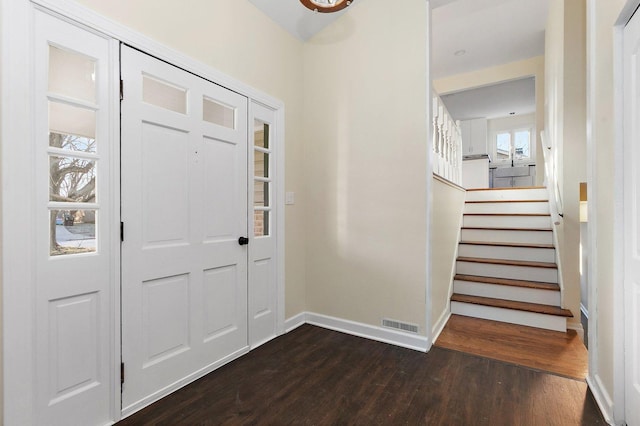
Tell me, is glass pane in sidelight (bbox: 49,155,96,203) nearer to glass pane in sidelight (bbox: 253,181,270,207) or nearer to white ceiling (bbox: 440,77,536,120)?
glass pane in sidelight (bbox: 253,181,270,207)

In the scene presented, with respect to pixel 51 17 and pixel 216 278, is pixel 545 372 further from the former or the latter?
pixel 51 17

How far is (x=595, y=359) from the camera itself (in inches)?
76.7

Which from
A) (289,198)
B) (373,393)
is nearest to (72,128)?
(289,198)

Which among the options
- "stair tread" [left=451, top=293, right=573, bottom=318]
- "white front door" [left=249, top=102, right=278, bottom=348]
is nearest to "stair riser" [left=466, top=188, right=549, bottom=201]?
"stair tread" [left=451, top=293, right=573, bottom=318]

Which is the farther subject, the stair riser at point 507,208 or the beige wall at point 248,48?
the stair riser at point 507,208

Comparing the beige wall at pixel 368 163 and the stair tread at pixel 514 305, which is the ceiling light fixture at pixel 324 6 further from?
the stair tread at pixel 514 305

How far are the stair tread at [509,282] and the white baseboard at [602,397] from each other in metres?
1.30

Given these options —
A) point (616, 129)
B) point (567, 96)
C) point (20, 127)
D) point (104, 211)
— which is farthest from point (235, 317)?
point (567, 96)

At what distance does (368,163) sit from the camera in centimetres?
288

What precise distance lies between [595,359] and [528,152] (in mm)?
8459

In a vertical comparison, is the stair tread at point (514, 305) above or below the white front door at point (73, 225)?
below

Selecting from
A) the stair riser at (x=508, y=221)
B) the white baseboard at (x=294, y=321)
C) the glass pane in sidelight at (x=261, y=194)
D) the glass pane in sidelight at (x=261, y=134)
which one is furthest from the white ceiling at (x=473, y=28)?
the white baseboard at (x=294, y=321)

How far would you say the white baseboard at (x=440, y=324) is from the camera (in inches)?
109

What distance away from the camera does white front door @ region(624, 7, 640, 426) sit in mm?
1445
